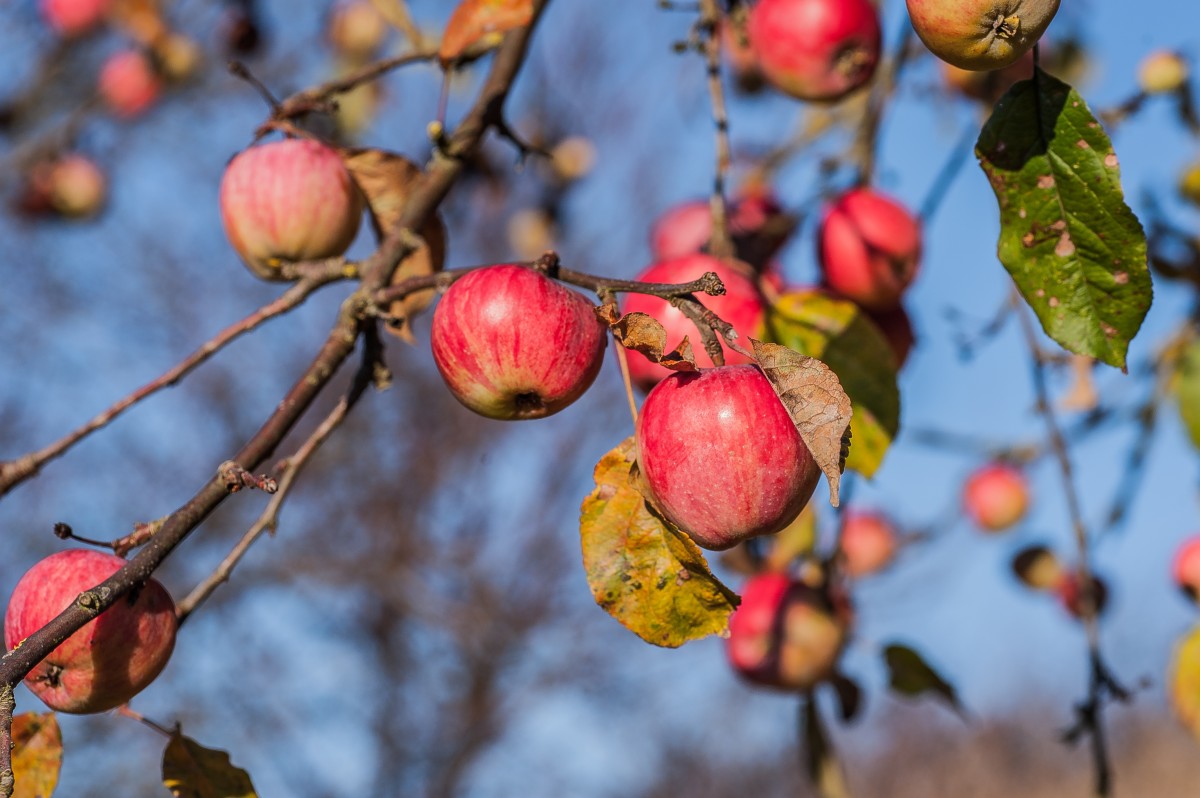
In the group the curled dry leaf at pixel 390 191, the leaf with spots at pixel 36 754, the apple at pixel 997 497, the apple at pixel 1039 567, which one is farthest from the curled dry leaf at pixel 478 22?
the apple at pixel 997 497

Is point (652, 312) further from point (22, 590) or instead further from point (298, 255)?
point (22, 590)

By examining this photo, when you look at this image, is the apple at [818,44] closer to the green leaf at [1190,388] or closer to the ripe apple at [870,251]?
the ripe apple at [870,251]

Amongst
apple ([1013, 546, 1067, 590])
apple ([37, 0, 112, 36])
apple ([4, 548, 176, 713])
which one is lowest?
apple ([1013, 546, 1067, 590])

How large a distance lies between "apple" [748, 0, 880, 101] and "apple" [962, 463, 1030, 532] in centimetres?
168

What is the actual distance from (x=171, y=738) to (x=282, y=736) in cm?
598

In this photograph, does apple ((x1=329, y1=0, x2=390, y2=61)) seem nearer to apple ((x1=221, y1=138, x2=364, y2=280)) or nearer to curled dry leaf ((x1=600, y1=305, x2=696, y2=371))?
apple ((x1=221, y1=138, x2=364, y2=280))

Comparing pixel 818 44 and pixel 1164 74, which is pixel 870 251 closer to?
pixel 818 44

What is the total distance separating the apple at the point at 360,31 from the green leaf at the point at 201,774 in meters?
2.77

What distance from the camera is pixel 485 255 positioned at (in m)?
7.64

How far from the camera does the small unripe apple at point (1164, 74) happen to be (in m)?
1.75

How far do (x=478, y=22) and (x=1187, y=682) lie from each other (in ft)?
4.61

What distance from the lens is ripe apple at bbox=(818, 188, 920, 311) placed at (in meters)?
1.36

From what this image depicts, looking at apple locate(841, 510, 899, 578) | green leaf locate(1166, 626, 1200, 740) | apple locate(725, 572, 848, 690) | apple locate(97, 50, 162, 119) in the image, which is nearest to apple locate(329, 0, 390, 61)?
apple locate(97, 50, 162, 119)

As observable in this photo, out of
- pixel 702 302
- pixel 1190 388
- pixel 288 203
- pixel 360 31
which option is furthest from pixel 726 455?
pixel 360 31
